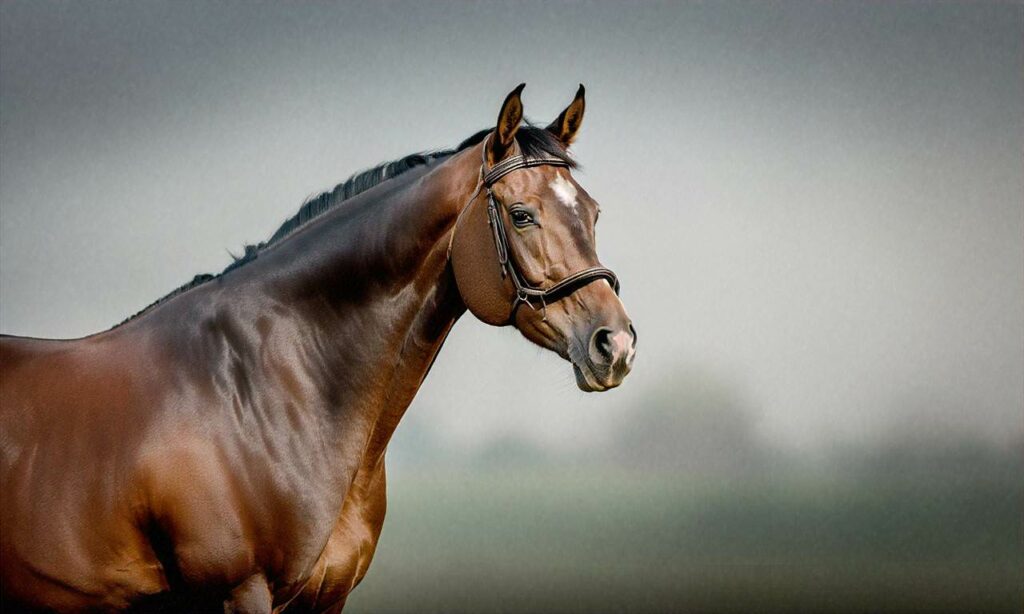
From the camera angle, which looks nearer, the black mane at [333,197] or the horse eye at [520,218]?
the horse eye at [520,218]

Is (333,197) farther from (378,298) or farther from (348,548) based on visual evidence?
(348,548)

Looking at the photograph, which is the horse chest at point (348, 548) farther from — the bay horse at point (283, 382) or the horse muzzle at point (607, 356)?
the horse muzzle at point (607, 356)

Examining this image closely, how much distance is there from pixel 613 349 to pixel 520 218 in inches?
16.0

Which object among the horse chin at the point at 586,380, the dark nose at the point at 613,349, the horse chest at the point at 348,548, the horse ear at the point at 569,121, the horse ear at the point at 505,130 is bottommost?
the horse chest at the point at 348,548

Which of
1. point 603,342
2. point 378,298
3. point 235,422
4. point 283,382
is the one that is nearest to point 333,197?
point 378,298

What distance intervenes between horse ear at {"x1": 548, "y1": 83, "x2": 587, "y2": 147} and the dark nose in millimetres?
648

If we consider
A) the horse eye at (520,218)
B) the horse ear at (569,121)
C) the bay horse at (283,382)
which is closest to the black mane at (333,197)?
the bay horse at (283,382)

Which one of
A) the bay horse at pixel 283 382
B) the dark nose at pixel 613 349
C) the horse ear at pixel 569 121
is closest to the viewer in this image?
the dark nose at pixel 613 349

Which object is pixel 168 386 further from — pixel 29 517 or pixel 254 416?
pixel 29 517

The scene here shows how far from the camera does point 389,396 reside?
2.51 meters

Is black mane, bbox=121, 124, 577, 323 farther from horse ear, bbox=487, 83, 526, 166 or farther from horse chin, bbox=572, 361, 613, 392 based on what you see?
horse chin, bbox=572, 361, 613, 392

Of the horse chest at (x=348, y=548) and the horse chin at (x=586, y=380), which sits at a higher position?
the horse chin at (x=586, y=380)

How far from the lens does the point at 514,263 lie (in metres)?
2.35

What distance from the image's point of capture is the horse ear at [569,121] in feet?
8.47
